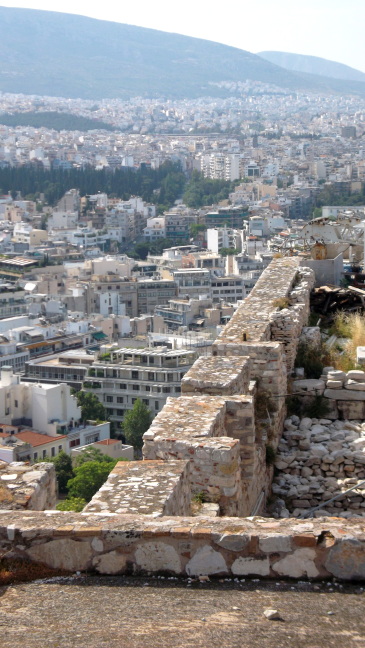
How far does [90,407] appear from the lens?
27062 mm

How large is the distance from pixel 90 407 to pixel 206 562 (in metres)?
25.3

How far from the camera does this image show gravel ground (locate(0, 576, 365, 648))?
168 cm

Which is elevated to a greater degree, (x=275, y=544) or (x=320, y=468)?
(x=275, y=544)

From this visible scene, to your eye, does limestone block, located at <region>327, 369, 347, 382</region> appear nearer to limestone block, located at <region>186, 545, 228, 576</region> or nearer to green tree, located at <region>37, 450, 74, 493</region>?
limestone block, located at <region>186, 545, 228, 576</region>

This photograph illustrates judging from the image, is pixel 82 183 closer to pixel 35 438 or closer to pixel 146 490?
pixel 35 438

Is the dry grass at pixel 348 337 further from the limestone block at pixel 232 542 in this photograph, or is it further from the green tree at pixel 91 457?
the green tree at pixel 91 457

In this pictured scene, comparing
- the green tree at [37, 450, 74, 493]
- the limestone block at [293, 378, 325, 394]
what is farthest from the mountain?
the limestone block at [293, 378, 325, 394]

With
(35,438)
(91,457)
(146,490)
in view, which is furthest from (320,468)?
(35,438)

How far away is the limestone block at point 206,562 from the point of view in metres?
1.93

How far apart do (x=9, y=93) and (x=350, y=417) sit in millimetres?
174616

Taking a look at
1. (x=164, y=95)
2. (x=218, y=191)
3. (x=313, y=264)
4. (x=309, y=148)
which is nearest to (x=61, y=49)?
(x=164, y=95)

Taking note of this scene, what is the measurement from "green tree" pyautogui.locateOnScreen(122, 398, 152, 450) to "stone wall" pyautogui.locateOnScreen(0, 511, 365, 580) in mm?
22268

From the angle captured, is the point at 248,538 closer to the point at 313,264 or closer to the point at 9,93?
the point at 313,264

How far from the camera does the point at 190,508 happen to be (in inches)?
99.3
